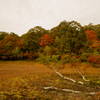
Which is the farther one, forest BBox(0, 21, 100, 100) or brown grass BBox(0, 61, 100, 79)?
brown grass BBox(0, 61, 100, 79)

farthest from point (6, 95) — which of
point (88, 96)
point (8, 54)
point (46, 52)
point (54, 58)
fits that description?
point (8, 54)

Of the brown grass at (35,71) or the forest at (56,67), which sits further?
the brown grass at (35,71)

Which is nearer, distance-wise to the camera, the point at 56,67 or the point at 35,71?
the point at 56,67

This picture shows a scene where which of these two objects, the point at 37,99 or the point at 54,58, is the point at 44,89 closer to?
the point at 37,99

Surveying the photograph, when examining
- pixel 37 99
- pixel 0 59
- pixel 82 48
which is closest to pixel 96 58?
pixel 82 48

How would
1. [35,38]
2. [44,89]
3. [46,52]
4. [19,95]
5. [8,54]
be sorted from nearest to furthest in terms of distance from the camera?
[19,95]
[44,89]
[46,52]
[8,54]
[35,38]

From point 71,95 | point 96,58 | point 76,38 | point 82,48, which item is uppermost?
point 76,38

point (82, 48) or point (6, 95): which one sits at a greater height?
point (82, 48)

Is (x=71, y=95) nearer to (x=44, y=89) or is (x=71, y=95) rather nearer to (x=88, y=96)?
(x=88, y=96)

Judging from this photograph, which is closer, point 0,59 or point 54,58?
point 54,58

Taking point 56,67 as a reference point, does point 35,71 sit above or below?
below

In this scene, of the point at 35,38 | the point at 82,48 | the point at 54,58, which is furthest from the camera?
the point at 35,38

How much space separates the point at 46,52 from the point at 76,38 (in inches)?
133

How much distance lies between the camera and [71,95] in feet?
19.4
